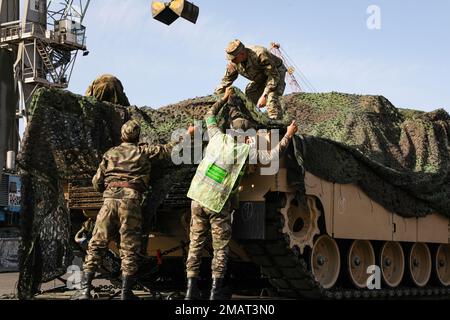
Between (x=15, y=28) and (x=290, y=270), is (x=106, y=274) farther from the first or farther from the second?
(x=15, y=28)

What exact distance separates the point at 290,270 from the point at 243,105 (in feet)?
6.43

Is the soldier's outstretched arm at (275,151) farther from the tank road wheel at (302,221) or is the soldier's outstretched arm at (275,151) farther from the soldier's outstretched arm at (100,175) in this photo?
the soldier's outstretched arm at (100,175)

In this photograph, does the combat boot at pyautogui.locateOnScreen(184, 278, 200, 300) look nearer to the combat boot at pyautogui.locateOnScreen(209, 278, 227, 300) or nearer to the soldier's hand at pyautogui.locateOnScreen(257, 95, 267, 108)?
the combat boot at pyautogui.locateOnScreen(209, 278, 227, 300)

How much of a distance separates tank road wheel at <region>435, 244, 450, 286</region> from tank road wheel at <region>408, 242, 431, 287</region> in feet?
0.97

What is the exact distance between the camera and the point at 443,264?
1272cm

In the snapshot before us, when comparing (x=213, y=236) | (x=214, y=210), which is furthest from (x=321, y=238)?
(x=214, y=210)

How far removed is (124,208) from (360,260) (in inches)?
159

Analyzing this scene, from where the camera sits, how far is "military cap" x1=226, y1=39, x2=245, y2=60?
9.91m

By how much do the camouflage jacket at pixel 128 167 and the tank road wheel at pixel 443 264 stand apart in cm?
600

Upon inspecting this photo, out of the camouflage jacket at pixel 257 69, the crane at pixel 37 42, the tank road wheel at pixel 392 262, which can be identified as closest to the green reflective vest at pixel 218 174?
the camouflage jacket at pixel 257 69

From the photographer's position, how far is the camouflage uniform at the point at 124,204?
7.93 m

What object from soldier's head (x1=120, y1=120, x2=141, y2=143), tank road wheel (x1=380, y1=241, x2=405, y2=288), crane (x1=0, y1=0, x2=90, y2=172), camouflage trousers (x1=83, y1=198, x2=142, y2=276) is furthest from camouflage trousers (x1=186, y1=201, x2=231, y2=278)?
crane (x1=0, y1=0, x2=90, y2=172)
